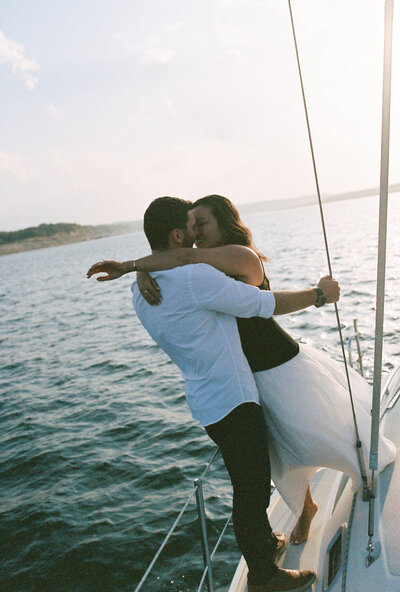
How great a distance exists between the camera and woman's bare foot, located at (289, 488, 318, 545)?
3137mm

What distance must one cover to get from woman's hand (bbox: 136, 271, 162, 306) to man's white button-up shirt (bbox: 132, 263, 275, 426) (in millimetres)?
24

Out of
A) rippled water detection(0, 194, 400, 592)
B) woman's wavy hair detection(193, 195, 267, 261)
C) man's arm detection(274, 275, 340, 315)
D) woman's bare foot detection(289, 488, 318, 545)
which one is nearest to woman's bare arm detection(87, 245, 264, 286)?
woman's wavy hair detection(193, 195, 267, 261)

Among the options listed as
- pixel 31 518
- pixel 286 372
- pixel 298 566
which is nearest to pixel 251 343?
pixel 286 372

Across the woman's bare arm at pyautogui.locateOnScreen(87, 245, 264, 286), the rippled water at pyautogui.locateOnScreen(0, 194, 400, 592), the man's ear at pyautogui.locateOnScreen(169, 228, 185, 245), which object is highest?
the man's ear at pyautogui.locateOnScreen(169, 228, 185, 245)

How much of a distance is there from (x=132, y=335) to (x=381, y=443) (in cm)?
1446

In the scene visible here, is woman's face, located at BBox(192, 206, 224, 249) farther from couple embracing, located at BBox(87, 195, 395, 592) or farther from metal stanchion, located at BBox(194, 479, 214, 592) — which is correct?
metal stanchion, located at BBox(194, 479, 214, 592)

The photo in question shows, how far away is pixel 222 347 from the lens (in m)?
2.42

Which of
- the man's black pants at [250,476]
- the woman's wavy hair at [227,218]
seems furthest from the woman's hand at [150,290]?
the man's black pants at [250,476]

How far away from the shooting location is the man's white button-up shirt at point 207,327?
229cm

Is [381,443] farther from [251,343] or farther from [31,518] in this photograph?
[31,518]

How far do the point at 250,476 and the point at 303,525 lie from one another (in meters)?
0.94

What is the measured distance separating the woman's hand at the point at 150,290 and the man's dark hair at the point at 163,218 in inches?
7.5

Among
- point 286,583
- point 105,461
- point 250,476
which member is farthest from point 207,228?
point 105,461

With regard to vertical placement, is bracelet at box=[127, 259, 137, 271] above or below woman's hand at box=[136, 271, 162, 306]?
above
